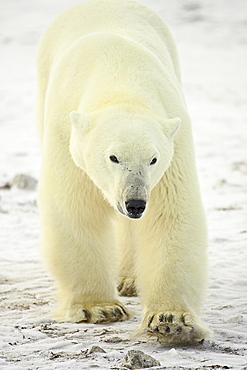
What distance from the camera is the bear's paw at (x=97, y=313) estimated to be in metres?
4.02

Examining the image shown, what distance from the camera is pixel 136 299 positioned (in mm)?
4727

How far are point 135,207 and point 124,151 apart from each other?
0.31 metres

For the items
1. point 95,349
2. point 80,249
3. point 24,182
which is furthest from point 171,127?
point 24,182

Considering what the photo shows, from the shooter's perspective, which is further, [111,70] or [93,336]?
[111,70]

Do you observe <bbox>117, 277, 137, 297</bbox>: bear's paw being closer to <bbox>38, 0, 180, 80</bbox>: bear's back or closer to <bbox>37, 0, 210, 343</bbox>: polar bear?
<bbox>37, 0, 210, 343</bbox>: polar bear

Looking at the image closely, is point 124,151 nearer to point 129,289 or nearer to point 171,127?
point 171,127

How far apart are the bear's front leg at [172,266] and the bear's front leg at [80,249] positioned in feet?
0.95

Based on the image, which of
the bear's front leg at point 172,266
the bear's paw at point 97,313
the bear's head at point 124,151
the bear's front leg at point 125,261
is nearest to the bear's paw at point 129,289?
the bear's front leg at point 125,261

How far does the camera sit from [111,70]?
3.97 meters

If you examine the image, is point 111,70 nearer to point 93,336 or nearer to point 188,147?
point 188,147

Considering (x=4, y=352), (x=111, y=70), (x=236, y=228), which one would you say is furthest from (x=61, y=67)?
(x=236, y=228)

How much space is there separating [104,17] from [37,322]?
7.57ft

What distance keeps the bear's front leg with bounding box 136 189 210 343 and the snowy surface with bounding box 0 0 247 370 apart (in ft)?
0.68

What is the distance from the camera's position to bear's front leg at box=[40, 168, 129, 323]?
4.02m
